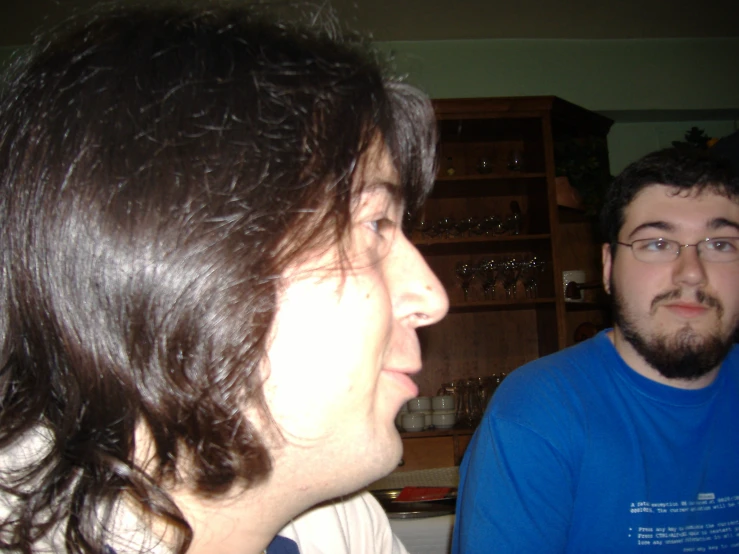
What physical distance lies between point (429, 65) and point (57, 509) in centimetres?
284

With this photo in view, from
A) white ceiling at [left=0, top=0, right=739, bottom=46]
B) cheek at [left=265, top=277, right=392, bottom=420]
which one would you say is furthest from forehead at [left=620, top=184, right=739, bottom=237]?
white ceiling at [left=0, top=0, right=739, bottom=46]

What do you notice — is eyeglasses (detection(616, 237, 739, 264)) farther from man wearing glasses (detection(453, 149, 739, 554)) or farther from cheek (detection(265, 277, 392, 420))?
cheek (detection(265, 277, 392, 420))

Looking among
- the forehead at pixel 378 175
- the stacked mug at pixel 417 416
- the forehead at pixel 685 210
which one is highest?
the forehead at pixel 685 210

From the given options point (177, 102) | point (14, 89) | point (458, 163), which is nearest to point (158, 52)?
point (177, 102)

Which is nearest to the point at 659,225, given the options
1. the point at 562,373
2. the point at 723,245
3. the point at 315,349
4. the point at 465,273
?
the point at 723,245

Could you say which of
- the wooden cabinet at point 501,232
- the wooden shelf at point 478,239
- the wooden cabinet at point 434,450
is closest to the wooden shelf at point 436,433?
the wooden cabinet at point 434,450

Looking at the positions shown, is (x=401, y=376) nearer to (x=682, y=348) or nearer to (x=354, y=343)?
(x=354, y=343)

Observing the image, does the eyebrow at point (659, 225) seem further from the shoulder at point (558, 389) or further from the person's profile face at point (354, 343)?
the person's profile face at point (354, 343)

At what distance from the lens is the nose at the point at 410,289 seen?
559mm

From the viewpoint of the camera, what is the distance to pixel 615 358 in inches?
48.4

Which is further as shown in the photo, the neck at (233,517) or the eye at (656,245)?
the eye at (656,245)

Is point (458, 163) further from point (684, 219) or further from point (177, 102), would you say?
point (177, 102)

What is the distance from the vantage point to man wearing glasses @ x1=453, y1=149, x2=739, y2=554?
1.01 meters

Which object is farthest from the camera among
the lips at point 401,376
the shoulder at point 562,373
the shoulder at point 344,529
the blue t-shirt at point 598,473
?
the shoulder at point 562,373
